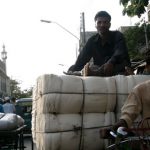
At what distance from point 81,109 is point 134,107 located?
0.49 metres

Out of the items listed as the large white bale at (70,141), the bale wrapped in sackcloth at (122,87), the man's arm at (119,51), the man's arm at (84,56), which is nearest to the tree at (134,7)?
the man's arm at (84,56)

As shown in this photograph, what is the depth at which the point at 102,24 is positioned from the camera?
4180mm

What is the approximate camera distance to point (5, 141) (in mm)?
5273

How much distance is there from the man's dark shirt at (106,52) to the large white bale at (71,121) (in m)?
0.75

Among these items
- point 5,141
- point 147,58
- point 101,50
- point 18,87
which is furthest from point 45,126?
point 18,87

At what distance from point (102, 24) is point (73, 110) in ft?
3.58

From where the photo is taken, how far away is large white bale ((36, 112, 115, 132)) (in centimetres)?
331

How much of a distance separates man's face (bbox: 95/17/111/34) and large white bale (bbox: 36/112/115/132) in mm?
999

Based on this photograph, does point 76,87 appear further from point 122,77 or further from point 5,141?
point 5,141

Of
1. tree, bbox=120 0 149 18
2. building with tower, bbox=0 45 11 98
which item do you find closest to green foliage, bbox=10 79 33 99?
building with tower, bbox=0 45 11 98

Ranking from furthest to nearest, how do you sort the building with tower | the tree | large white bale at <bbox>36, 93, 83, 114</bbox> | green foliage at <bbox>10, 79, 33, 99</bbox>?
green foliage at <bbox>10, 79, 33, 99</bbox> < the building with tower < the tree < large white bale at <bbox>36, 93, 83, 114</bbox>

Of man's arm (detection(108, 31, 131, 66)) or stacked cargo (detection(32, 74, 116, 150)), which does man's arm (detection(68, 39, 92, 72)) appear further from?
stacked cargo (detection(32, 74, 116, 150))

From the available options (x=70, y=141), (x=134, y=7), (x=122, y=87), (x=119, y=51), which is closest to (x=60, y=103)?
(x=70, y=141)

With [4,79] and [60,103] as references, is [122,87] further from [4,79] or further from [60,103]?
[4,79]
